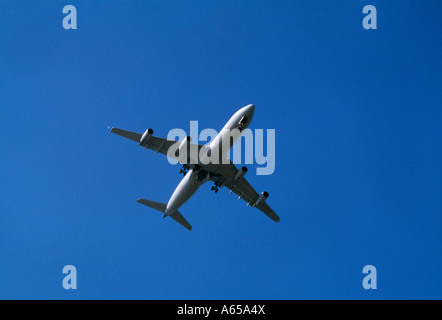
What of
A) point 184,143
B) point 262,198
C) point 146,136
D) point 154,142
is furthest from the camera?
point 262,198

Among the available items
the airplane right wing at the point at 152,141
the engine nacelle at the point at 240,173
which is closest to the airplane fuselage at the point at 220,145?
the airplane right wing at the point at 152,141

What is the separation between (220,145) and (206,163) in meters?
3.93

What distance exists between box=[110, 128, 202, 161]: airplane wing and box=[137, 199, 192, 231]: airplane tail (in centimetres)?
933

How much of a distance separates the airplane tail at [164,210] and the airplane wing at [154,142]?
368 inches

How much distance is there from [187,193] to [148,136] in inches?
383

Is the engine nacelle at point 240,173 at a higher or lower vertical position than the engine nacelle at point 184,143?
lower

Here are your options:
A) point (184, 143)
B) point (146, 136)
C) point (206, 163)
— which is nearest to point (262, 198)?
point (206, 163)

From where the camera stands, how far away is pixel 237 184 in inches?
2349

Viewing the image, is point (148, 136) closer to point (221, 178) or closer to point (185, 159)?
point (185, 159)

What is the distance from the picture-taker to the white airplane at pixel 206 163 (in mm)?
50438

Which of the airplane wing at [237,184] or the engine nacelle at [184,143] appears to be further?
the airplane wing at [237,184]

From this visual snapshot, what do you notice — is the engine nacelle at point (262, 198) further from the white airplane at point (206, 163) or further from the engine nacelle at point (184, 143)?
the engine nacelle at point (184, 143)

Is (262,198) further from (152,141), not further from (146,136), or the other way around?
(146,136)

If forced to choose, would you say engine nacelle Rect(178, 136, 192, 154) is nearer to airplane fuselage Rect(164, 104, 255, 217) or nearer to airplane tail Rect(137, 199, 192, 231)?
airplane fuselage Rect(164, 104, 255, 217)
